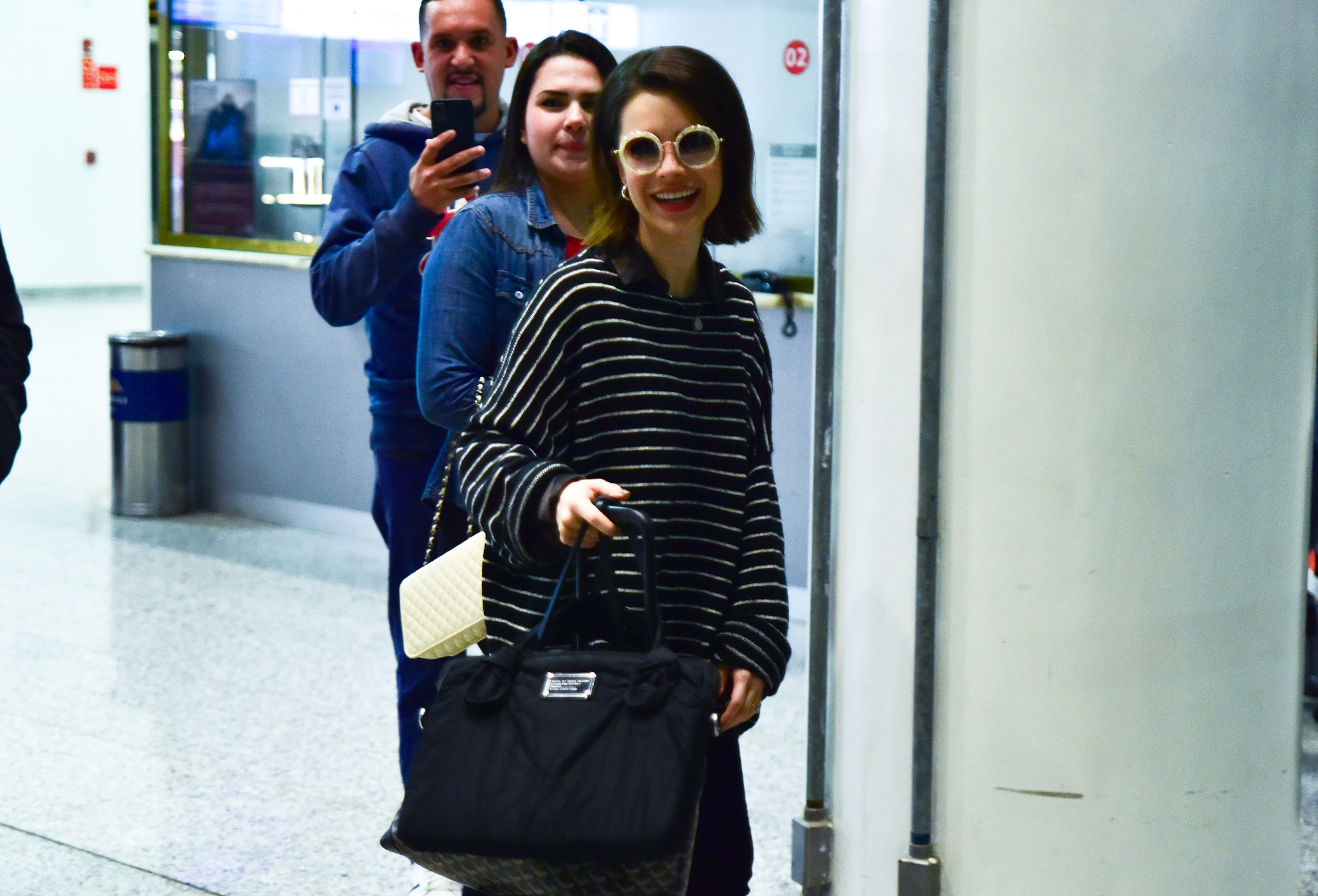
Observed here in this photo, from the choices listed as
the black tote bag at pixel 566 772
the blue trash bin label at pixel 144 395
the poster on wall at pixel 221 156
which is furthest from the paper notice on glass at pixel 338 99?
the black tote bag at pixel 566 772

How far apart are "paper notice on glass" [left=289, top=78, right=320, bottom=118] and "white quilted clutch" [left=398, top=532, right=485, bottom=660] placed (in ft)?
17.0

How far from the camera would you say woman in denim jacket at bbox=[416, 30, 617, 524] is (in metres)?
2.45

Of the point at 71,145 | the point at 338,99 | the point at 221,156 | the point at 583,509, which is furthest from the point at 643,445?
the point at 71,145

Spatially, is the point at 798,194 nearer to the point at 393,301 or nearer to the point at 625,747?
the point at 393,301

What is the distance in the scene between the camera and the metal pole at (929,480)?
2.05 m

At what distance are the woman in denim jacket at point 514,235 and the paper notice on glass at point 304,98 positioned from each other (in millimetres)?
4805

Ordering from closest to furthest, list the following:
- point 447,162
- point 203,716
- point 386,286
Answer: point 447,162 < point 386,286 < point 203,716

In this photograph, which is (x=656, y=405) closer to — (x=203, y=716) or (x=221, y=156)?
(x=203, y=716)

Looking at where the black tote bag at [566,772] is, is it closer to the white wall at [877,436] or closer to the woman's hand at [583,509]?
the woman's hand at [583,509]

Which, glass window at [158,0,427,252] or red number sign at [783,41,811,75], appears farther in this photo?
glass window at [158,0,427,252]

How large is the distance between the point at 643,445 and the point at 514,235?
2.10 feet

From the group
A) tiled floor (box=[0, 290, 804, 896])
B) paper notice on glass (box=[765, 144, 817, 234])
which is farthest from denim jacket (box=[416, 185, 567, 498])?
paper notice on glass (box=[765, 144, 817, 234])

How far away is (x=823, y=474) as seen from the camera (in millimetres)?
2219

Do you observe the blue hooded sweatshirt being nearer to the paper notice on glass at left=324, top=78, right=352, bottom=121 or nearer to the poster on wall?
the paper notice on glass at left=324, top=78, right=352, bottom=121
